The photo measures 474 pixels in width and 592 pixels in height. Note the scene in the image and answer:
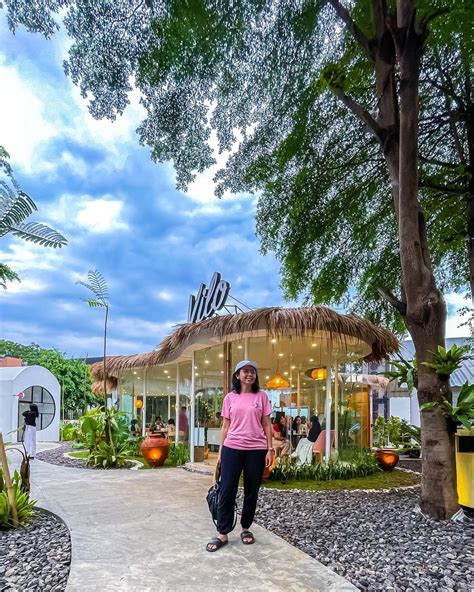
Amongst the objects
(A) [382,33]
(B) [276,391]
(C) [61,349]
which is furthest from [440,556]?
(C) [61,349]

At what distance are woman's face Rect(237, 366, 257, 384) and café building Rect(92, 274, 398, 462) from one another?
372 centimetres

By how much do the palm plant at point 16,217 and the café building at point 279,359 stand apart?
3.89 meters

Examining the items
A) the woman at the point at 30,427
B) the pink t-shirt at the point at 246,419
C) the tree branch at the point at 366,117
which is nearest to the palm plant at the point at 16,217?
the pink t-shirt at the point at 246,419

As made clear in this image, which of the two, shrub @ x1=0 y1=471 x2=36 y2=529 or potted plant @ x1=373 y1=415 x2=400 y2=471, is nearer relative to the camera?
shrub @ x1=0 y1=471 x2=36 y2=529

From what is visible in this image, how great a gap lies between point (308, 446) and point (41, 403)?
1220 centimetres

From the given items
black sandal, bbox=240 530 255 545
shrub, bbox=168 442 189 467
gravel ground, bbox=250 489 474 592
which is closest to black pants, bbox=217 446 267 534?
black sandal, bbox=240 530 255 545

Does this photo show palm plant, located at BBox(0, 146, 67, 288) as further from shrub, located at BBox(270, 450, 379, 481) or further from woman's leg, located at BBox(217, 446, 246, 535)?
shrub, located at BBox(270, 450, 379, 481)

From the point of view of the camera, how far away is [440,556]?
3.82 metres

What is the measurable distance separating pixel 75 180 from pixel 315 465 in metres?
14.6

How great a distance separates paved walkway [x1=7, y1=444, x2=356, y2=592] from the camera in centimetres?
315

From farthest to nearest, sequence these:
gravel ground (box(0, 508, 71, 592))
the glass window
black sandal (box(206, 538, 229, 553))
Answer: the glass window → black sandal (box(206, 538, 229, 553)) → gravel ground (box(0, 508, 71, 592))

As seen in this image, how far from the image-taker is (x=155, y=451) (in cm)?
995

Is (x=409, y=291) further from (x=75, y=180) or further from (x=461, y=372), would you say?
(x=75, y=180)

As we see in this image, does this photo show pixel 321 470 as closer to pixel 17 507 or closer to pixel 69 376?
pixel 17 507
